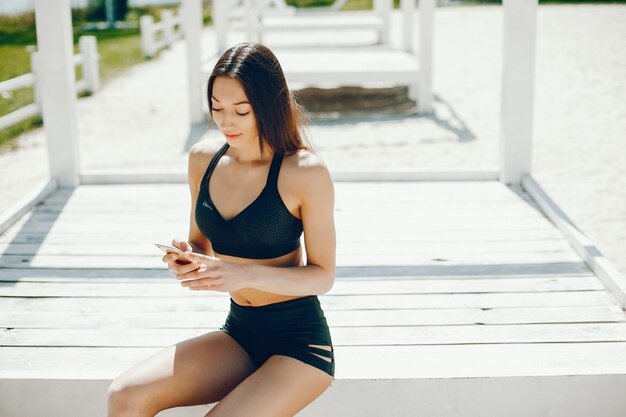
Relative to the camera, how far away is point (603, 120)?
9164mm

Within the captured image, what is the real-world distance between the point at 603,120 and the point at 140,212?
608cm

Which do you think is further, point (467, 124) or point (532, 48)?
point (467, 124)

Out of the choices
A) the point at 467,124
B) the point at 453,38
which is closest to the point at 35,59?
the point at 467,124

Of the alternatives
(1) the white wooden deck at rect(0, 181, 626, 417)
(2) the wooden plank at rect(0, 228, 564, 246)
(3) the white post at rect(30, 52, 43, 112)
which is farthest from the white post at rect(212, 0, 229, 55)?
(2) the wooden plank at rect(0, 228, 564, 246)

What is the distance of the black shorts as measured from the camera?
2520 mm

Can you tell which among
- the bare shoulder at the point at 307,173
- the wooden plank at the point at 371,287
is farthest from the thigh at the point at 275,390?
the wooden plank at the point at 371,287

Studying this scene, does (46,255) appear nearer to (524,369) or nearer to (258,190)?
(258,190)

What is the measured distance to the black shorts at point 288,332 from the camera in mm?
2520

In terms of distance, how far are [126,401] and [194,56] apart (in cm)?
773

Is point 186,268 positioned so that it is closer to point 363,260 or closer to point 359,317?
point 359,317

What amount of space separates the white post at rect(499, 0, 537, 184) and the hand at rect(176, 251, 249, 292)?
3681 millimetres

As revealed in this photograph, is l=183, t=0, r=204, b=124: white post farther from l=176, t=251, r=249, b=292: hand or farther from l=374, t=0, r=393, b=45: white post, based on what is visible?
l=176, t=251, r=249, b=292: hand

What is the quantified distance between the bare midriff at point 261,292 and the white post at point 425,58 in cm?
766

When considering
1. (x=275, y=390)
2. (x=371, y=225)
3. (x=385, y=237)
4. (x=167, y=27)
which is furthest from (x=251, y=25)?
(x=275, y=390)
